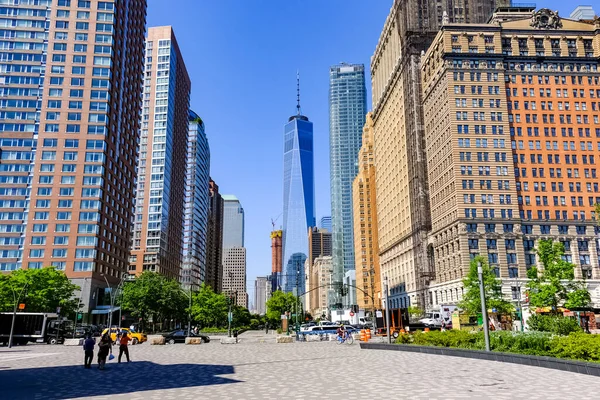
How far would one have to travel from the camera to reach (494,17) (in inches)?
4380

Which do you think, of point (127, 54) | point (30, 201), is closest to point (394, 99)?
point (127, 54)

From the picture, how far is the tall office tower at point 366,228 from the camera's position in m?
178

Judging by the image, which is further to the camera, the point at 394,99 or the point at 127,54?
the point at 394,99

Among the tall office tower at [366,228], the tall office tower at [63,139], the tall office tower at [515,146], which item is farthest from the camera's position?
the tall office tower at [366,228]

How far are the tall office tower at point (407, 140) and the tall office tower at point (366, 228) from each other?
2439 cm

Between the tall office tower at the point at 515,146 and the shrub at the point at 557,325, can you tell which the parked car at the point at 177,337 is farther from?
the tall office tower at the point at 515,146

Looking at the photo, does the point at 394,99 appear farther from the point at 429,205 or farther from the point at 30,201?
the point at 30,201

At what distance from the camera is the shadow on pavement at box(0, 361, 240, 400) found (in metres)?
17.3

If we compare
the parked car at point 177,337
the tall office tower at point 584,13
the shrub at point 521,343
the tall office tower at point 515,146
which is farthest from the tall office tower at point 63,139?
the tall office tower at point 584,13

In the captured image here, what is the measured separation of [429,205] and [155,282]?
209ft

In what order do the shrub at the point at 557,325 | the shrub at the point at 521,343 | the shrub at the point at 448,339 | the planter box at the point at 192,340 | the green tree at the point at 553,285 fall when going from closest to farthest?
1. the shrub at the point at 521,343
2. the shrub at the point at 557,325
3. the shrub at the point at 448,339
4. the planter box at the point at 192,340
5. the green tree at the point at 553,285

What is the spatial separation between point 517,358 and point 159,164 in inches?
5886

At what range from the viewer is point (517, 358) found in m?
23.7

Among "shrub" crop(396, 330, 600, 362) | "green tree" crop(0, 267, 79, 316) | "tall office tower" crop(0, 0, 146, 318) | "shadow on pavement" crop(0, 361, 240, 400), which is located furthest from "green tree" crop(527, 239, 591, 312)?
"tall office tower" crop(0, 0, 146, 318)
